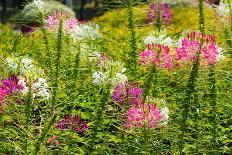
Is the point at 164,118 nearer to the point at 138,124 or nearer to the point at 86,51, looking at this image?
the point at 138,124

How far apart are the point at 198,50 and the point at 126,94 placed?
0.60 metres

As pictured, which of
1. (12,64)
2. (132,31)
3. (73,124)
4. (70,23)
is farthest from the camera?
(132,31)

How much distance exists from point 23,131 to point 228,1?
2275 millimetres

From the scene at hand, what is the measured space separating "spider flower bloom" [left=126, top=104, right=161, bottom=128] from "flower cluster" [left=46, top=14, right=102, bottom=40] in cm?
120

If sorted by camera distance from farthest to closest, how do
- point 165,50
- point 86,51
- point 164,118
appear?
point 86,51 → point 165,50 → point 164,118

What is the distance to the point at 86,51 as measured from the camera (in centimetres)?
477

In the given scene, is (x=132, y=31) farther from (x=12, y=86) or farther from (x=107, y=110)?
(x=12, y=86)

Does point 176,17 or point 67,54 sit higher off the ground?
point 67,54

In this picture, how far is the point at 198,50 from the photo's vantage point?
3.85m

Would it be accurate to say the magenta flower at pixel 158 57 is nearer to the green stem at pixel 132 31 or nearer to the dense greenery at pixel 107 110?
the dense greenery at pixel 107 110

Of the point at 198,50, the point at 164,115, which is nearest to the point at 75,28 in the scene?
the point at 198,50

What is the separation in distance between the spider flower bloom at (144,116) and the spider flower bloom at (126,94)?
51 centimetres

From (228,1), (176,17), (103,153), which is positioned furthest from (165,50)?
(176,17)

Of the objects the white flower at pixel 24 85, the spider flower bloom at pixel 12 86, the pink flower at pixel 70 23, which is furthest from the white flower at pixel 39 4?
the white flower at pixel 24 85
